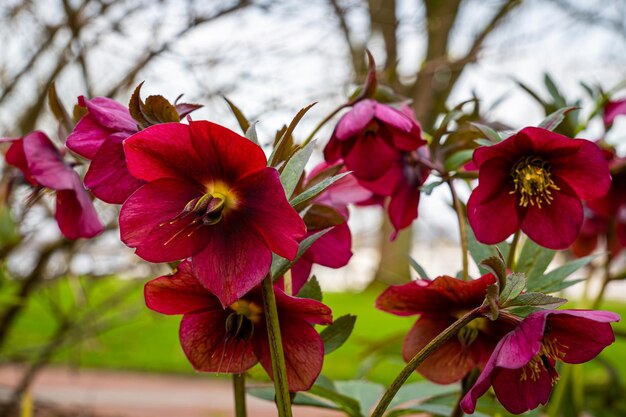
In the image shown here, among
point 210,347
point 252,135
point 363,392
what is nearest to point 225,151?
point 252,135

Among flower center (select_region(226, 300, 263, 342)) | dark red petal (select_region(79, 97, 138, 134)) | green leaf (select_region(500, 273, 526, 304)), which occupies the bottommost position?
flower center (select_region(226, 300, 263, 342))

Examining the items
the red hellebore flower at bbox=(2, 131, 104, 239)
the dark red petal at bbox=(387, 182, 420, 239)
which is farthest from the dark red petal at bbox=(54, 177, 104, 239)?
the dark red petal at bbox=(387, 182, 420, 239)


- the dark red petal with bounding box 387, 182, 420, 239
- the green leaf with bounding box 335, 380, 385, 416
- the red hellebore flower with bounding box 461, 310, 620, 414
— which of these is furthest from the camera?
the green leaf with bounding box 335, 380, 385, 416

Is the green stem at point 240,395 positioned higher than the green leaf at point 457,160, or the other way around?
the green leaf at point 457,160

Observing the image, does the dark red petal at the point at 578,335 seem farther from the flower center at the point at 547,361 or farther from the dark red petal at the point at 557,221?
the dark red petal at the point at 557,221

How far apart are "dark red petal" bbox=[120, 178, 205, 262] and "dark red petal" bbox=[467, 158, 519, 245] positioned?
0.18 metres

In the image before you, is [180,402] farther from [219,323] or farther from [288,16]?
[219,323]

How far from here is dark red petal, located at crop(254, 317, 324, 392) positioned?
0.39 m

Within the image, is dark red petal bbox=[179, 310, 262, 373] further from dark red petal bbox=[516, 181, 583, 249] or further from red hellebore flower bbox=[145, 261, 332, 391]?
dark red petal bbox=[516, 181, 583, 249]

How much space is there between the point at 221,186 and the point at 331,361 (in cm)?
250

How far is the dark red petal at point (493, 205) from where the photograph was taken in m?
0.44

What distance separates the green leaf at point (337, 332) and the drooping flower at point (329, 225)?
0.15ft

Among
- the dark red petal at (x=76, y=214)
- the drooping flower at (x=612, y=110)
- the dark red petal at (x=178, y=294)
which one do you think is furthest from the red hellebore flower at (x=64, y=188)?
the drooping flower at (x=612, y=110)

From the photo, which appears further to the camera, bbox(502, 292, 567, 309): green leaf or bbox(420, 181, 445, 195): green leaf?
bbox(420, 181, 445, 195): green leaf
